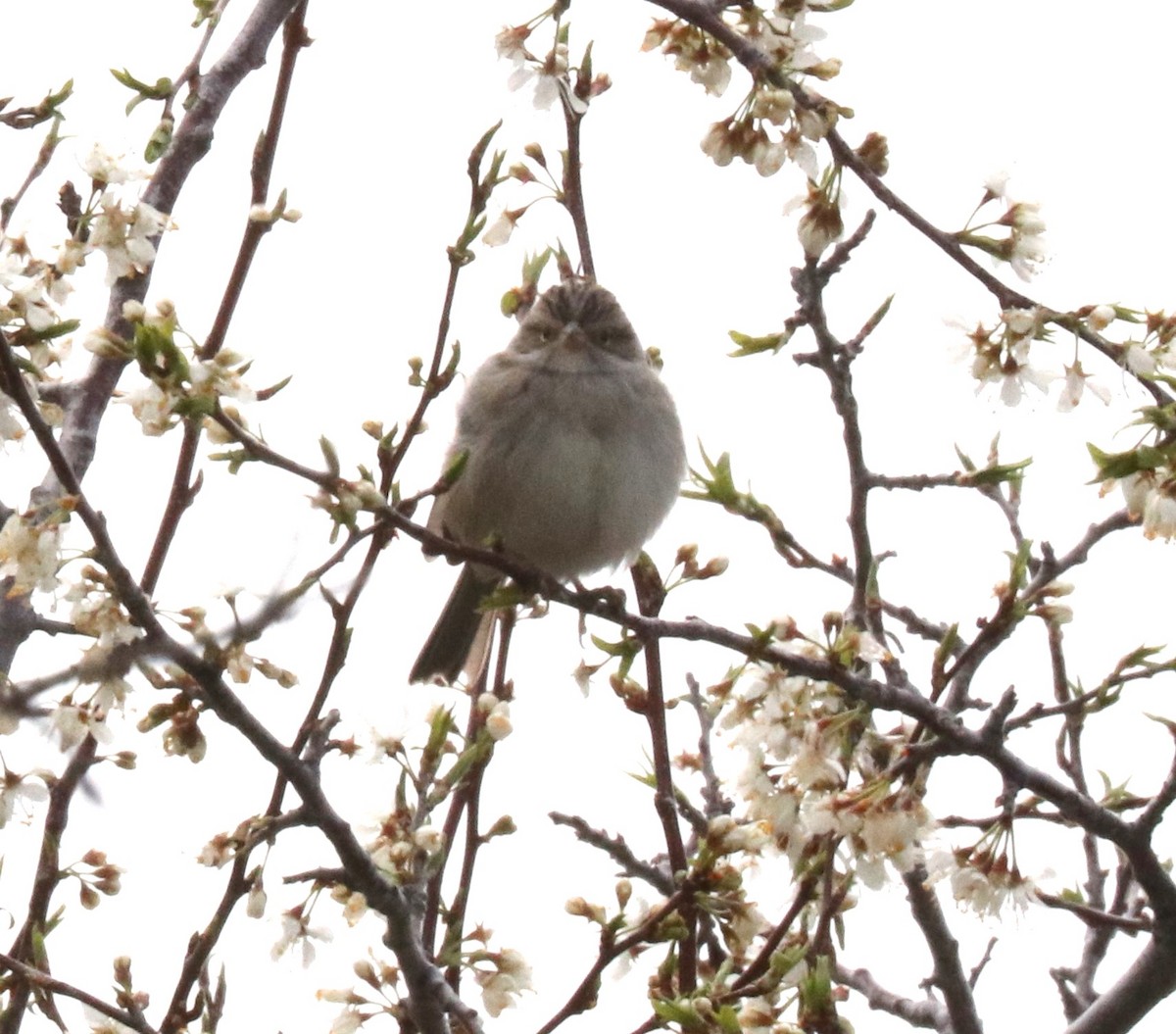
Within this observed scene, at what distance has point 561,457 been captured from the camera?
16.3ft

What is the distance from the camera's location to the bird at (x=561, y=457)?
495 centimetres

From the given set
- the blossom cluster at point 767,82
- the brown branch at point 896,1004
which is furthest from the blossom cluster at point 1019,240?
the brown branch at point 896,1004

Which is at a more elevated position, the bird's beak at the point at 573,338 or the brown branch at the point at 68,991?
the bird's beak at the point at 573,338

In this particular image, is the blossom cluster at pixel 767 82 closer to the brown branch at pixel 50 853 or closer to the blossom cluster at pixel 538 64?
the blossom cluster at pixel 538 64

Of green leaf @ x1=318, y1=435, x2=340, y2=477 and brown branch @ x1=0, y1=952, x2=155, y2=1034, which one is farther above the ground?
green leaf @ x1=318, y1=435, x2=340, y2=477

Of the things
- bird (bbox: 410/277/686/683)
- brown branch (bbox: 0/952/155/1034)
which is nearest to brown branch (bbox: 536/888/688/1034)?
brown branch (bbox: 0/952/155/1034)

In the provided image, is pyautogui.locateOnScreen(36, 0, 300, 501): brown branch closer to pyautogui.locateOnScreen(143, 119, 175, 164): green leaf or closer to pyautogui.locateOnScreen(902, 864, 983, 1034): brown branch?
pyautogui.locateOnScreen(143, 119, 175, 164): green leaf

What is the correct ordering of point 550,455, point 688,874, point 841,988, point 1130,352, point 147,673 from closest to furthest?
point 147,673 < point 1130,352 < point 688,874 < point 841,988 < point 550,455

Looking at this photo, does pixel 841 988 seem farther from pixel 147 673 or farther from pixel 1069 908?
pixel 147 673

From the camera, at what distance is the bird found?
495 centimetres

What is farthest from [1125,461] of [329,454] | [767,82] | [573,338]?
[573,338]

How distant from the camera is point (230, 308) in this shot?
3182 millimetres

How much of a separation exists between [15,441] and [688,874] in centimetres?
138

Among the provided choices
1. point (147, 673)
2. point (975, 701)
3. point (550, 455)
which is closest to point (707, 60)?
point (975, 701)
